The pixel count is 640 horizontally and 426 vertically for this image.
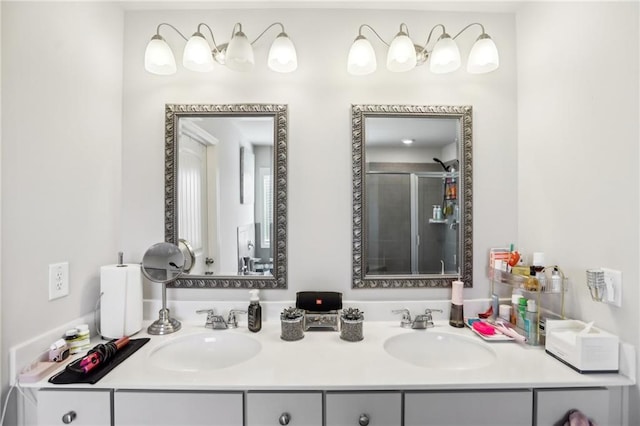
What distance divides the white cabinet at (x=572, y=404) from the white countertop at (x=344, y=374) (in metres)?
0.03

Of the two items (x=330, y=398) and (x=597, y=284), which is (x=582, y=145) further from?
(x=330, y=398)

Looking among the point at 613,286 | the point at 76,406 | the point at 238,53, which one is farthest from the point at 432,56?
the point at 76,406

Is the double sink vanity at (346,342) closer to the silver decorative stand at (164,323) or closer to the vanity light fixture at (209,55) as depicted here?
the silver decorative stand at (164,323)

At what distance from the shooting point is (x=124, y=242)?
1.49 m

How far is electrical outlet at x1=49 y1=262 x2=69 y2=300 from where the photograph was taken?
1.12 meters

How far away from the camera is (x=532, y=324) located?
1226 mm

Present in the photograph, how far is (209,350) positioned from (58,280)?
64 centimetres

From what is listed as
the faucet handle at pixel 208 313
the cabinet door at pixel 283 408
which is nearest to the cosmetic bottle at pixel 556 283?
the cabinet door at pixel 283 408

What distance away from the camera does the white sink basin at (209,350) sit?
1285mm

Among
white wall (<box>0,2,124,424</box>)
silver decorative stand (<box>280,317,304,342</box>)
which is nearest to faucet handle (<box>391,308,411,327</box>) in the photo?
silver decorative stand (<box>280,317,304,342</box>)

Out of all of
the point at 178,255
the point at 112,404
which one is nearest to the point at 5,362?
the point at 112,404

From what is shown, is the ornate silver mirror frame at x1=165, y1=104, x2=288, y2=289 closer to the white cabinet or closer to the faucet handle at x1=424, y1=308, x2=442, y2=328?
the faucet handle at x1=424, y1=308, x2=442, y2=328

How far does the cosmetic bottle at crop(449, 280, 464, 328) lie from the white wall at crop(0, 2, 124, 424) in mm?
1598

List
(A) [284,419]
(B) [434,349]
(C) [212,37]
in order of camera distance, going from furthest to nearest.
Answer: (C) [212,37], (B) [434,349], (A) [284,419]
